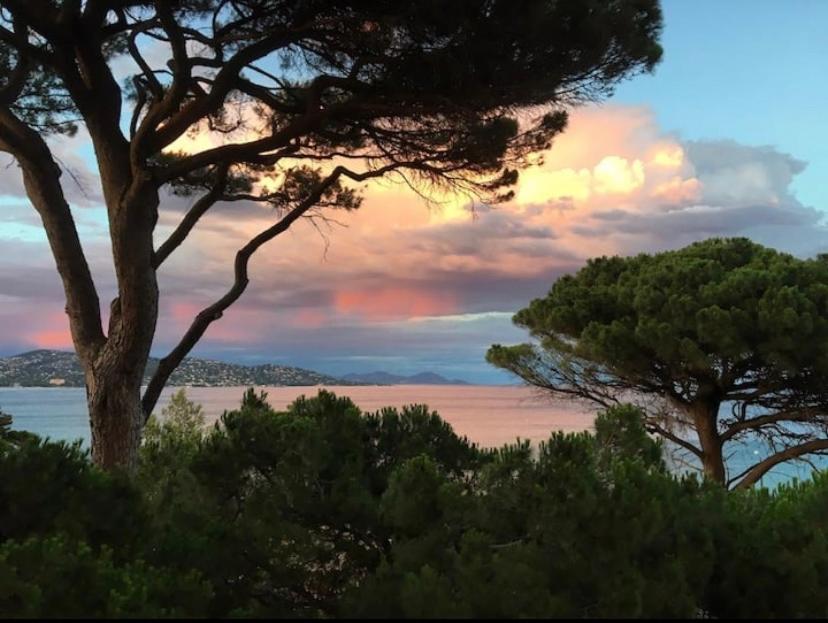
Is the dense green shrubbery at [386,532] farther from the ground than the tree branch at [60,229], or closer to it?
closer to it

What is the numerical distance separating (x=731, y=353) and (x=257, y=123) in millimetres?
6843

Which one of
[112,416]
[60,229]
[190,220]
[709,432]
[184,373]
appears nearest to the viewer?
[112,416]

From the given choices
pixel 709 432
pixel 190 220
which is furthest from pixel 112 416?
pixel 709 432

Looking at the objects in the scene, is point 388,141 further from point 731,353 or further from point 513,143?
point 731,353

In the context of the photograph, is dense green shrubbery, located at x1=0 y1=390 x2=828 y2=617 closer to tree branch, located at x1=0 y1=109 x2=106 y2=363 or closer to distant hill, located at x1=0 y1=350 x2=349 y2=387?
tree branch, located at x1=0 y1=109 x2=106 y2=363

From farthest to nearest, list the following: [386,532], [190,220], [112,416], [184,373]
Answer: [184,373], [190,220], [112,416], [386,532]

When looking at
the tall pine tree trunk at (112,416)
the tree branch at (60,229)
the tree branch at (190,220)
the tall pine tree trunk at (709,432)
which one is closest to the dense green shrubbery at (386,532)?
the tall pine tree trunk at (112,416)

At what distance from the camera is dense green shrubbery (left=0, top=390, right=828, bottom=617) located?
1.96m

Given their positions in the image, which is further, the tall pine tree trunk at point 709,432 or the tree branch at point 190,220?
the tall pine tree trunk at point 709,432

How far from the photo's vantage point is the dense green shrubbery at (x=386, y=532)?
196 centimetres

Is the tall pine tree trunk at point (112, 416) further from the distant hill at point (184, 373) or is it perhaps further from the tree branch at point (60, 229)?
the distant hill at point (184, 373)

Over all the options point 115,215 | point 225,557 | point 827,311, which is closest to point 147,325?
point 115,215

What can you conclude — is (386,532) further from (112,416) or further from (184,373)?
(184,373)

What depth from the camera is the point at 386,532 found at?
288 cm
